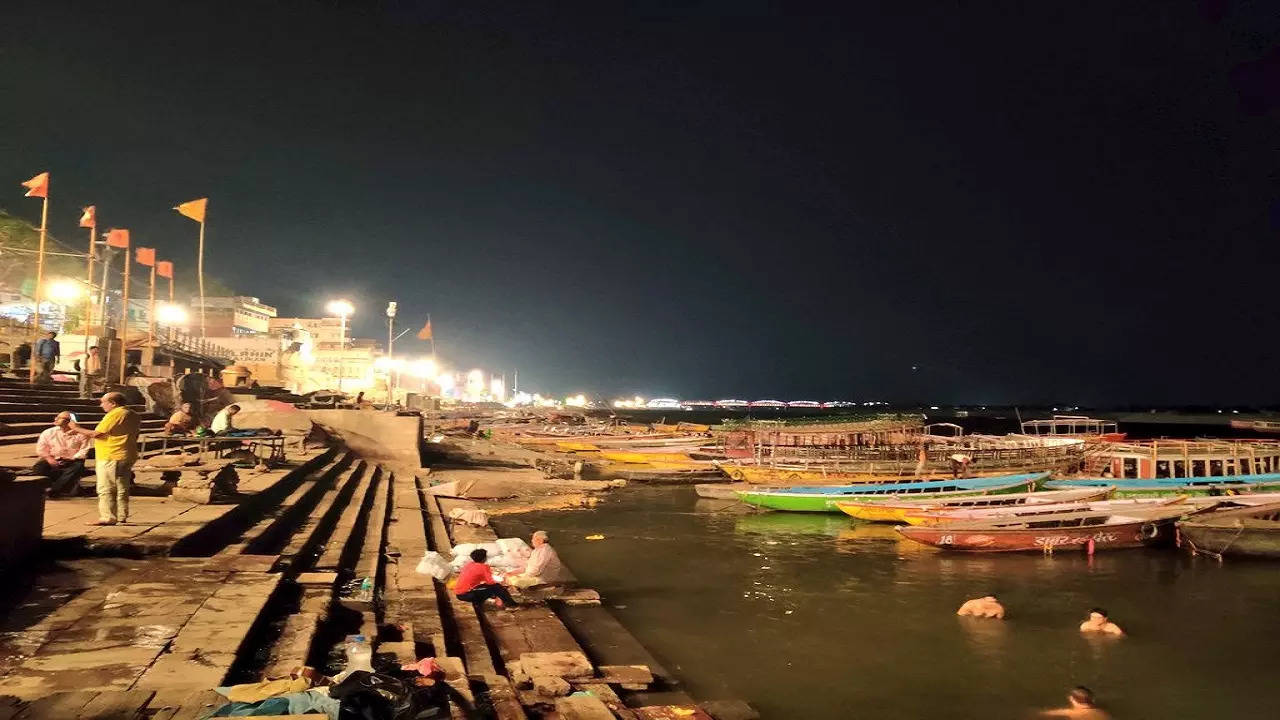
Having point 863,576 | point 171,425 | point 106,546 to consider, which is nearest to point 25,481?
point 106,546

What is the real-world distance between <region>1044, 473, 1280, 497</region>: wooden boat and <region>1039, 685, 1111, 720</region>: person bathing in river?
16.7 m

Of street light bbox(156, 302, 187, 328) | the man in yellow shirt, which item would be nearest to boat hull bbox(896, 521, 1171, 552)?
the man in yellow shirt

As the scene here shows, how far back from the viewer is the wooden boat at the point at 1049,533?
711 inches

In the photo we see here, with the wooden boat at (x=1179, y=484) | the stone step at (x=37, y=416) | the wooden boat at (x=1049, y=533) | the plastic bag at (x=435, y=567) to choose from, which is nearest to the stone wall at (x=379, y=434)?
the stone step at (x=37, y=416)

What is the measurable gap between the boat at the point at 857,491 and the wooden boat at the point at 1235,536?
545 centimetres

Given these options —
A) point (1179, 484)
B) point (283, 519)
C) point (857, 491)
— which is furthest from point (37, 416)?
point (1179, 484)

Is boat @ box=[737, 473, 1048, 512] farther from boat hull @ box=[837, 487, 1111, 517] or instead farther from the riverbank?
the riverbank

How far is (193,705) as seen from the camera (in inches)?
184

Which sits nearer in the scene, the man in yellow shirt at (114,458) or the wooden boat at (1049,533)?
the man in yellow shirt at (114,458)

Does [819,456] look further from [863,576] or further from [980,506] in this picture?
[863,576]

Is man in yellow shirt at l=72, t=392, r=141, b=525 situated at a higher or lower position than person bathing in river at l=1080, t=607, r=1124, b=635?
higher

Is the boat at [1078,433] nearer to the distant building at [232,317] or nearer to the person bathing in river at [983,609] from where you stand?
the person bathing in river at [983,609]

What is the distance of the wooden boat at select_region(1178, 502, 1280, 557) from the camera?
1780 cm

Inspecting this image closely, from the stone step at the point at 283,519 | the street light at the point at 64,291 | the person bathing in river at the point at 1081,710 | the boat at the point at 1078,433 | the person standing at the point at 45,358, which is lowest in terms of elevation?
the person bathing in river at the point at 1081,710
